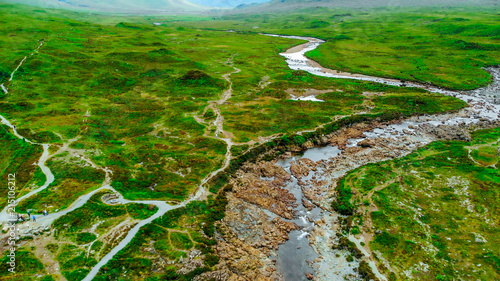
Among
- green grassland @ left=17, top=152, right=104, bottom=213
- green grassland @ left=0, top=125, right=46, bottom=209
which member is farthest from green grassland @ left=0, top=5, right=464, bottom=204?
green grassland @ left=0, top=125, right=46, bottom=209

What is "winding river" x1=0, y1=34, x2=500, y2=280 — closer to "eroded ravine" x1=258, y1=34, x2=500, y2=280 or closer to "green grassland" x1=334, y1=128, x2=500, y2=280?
"eroded ravine" x1=258, y1=34, x2=500, y2=280

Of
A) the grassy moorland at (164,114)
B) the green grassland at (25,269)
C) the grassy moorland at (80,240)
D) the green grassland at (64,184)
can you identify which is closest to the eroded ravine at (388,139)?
the grassy moorland at (164,114)

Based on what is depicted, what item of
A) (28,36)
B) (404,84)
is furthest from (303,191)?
(28,36)

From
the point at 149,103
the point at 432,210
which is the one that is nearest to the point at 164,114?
the point at 149,103

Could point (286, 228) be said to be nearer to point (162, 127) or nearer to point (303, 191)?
point (303, 191)

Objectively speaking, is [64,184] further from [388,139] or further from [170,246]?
[388,139]
